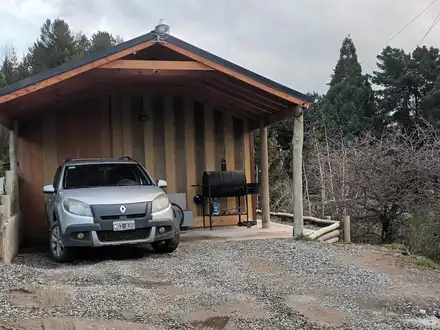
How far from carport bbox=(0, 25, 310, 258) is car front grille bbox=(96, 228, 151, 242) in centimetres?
282

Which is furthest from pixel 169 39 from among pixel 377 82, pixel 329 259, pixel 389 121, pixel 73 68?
pixel 377 82

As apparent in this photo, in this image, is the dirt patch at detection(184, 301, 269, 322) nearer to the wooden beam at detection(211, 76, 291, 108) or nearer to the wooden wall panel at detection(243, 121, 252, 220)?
the wooden beam at detection(211, 76, 291, 108)

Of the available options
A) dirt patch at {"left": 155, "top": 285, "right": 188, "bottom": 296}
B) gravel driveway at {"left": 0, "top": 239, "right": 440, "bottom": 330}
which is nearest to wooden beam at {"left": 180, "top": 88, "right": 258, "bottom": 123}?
gravel driveway at {"left": 0, "top": 239, "right": 440, "bottom": 330}

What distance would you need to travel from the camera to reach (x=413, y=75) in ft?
118

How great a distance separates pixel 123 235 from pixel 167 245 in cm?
99

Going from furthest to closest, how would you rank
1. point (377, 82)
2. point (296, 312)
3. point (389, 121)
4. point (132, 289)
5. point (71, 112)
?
point (377, 82)
point (389, 121)
point (71, 112)
point (132, 289)
point (296, 312)

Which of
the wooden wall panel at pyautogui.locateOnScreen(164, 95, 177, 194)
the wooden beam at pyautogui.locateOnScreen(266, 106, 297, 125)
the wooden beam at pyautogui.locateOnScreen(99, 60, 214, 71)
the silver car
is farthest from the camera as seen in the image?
the wooden wall panel at pyautogui.locateOnScreen(164, 95, 177, 194)

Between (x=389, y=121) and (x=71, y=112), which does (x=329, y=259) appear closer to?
(x=71, y=112)

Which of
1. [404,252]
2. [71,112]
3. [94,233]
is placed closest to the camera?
[94,233]

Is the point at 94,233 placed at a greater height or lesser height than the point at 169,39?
lesser

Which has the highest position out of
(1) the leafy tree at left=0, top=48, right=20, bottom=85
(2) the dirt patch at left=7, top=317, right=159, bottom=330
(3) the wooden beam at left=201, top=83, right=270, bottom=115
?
(1) the leafy tree at left=0, top=48, right=20, bottom=85

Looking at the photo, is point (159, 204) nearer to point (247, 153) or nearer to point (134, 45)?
point (134, 45)

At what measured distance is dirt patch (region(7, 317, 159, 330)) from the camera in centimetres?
484

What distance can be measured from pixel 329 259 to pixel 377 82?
32.6m
